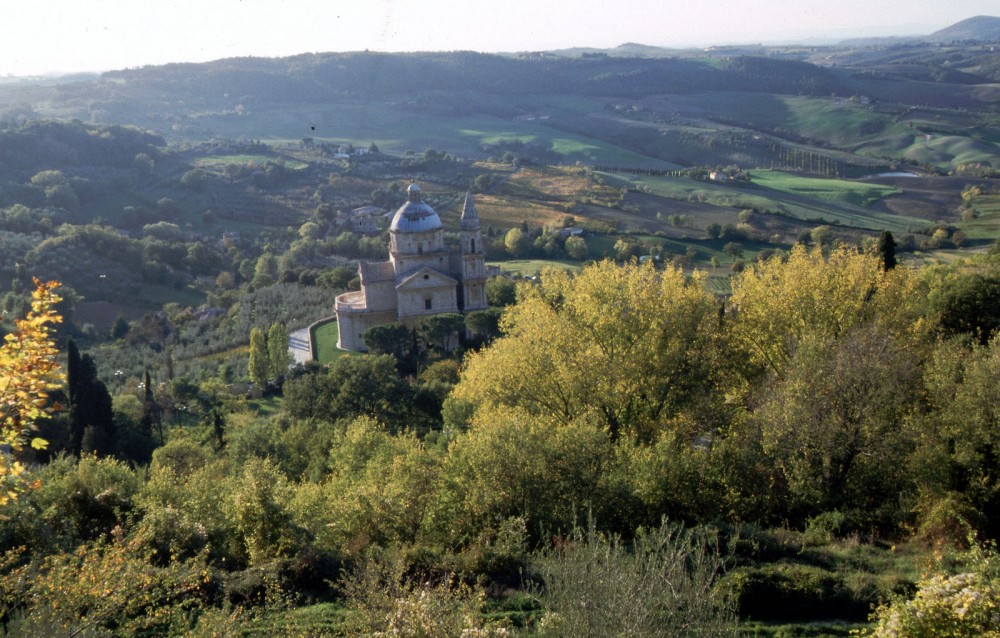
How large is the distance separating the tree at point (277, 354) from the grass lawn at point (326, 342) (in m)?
3.81

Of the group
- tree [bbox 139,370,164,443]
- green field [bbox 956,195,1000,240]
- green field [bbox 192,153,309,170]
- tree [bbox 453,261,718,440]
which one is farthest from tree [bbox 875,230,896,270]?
green field [bbox 192,153,309,170]

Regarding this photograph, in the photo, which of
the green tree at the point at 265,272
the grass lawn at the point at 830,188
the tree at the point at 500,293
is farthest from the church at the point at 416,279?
the grass lawn at the point at 830,188

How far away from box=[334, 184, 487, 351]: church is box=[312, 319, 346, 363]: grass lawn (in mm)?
768

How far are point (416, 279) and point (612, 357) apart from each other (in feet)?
92.5

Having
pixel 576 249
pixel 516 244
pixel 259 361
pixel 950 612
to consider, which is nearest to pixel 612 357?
pixel 950 612

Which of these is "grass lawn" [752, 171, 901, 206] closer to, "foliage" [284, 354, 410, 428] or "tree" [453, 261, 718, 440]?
"foliage" [284, 354, 410, 428]

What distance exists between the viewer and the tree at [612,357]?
25516 millimetres

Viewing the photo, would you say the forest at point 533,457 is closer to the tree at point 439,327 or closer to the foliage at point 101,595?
the foliage at point 101,595

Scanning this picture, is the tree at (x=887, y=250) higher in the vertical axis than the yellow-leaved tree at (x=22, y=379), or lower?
lower

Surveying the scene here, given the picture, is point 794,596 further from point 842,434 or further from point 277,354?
point 277,354

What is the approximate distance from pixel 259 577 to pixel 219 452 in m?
18.8

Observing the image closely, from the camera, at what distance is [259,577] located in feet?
57.0

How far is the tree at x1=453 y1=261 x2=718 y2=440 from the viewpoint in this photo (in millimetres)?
25516

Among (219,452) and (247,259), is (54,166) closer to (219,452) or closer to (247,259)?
(247,259)
